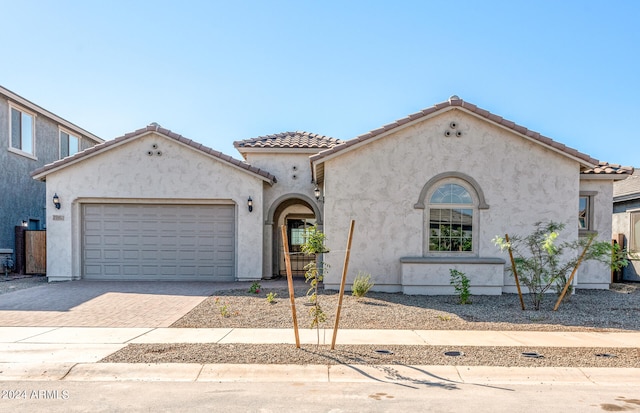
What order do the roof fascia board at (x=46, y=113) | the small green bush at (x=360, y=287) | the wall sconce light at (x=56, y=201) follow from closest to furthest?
the small green bush at (x=360, y=287) → the wall sconce light at (x=56, y=201) → the roof fascia board at (x=46, y=113)

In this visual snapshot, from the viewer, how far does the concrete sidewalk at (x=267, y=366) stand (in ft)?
18.4

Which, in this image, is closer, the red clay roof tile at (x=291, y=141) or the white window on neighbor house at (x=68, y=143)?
the red clay roof tile at (x=291, y=141)

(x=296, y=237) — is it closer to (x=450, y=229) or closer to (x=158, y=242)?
(x=158, y=242)

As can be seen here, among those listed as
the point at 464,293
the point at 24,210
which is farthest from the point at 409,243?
the point at 24,210

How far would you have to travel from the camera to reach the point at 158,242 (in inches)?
563

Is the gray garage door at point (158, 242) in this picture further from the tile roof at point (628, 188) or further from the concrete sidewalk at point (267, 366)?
the tile roof at point (628, 188)

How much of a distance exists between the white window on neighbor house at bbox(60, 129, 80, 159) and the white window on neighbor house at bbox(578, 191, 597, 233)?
21848 millimetres

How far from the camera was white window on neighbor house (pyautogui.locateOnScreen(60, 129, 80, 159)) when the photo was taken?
817 inches

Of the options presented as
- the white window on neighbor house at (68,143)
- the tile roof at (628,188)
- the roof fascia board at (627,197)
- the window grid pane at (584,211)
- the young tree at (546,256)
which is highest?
the white window on neighbor house at (68,143)

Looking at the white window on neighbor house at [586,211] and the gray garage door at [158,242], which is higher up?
the white window on neighbor house at [586,211]

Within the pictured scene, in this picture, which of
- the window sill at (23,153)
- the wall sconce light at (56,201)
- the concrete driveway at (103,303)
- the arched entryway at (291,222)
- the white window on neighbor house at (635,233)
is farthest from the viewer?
the window sill at (23,153)

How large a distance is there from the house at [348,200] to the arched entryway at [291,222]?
0.36ft

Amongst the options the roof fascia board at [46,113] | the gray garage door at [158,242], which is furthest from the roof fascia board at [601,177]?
the roof fascia board at [46,113]

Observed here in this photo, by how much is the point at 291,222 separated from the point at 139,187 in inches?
242
